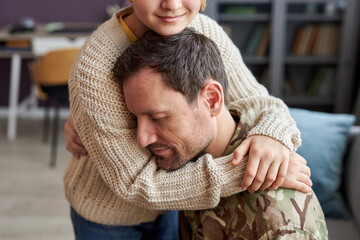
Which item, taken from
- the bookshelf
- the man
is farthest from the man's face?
the bookshelf

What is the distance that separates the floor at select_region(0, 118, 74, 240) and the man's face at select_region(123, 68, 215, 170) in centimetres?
180

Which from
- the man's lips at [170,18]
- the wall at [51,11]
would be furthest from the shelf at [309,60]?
the man's lips at [170,18]

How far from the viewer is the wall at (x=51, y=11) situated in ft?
15.7

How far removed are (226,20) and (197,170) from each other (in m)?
3.72

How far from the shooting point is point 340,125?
6.91 feet

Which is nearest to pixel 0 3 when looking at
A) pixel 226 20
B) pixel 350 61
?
pixel 226 20

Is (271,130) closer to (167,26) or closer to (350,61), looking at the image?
(167,26)

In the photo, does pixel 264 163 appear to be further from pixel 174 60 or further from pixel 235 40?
pixel 235 40

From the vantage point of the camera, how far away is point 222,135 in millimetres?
1216

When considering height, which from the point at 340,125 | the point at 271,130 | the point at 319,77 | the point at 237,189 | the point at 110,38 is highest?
the point at 110,38

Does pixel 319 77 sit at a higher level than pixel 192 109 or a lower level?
lower

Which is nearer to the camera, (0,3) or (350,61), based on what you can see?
(350,61)

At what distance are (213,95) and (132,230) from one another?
56 cm

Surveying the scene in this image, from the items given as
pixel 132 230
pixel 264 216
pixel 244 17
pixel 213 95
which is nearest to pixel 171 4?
pixel 213 95
